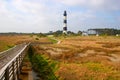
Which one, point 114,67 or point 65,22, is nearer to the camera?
point 114,67

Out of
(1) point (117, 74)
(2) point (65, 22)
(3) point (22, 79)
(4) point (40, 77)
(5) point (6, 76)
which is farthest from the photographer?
(2) point (65, 22)

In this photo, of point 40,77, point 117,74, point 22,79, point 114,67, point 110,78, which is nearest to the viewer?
point 22,79

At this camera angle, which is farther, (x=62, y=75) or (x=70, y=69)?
(x=70, y=69)

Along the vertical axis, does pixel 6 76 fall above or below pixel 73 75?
above

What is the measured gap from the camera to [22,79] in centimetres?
1789

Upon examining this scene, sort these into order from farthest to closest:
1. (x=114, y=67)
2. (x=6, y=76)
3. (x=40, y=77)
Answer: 1. (x=114, y=67)
2. (x=40, y=77)
3. (x=6, y=76)

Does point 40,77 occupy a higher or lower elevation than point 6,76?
lower

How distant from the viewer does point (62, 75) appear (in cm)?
2350

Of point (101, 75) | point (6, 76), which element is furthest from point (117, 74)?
point (6, 76)

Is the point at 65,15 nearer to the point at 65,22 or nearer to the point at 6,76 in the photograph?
the point at 65,22

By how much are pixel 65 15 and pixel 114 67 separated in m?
144

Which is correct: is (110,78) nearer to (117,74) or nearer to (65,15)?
(117,74)

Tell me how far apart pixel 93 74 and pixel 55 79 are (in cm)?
290

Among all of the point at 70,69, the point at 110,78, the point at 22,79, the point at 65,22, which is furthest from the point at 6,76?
the point at 65,22
